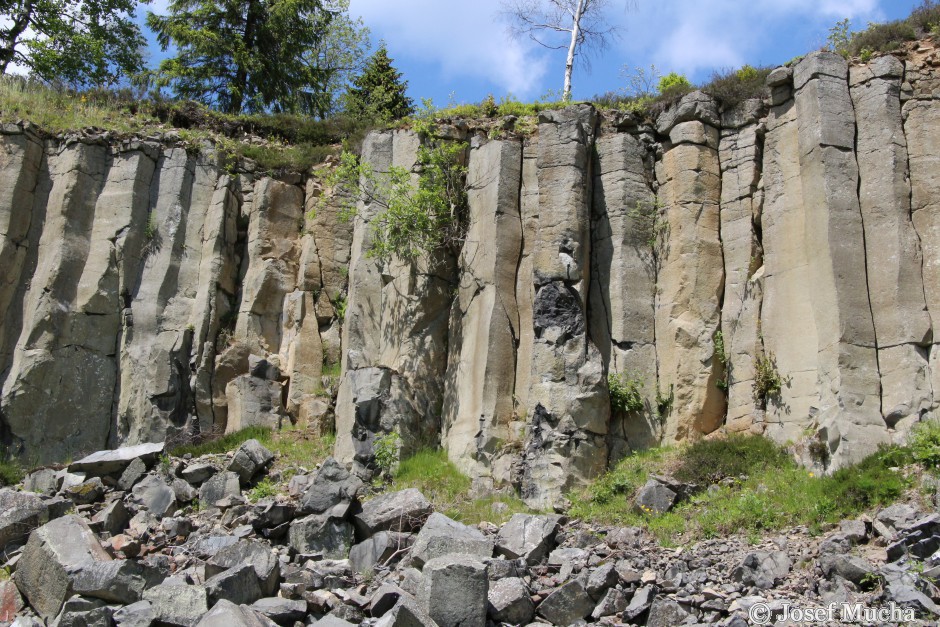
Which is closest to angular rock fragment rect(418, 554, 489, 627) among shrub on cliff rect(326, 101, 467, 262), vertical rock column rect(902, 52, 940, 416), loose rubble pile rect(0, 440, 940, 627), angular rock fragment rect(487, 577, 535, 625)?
loose rubble pile rect(0, 440, 940, 627)

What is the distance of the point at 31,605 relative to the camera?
1116 cm

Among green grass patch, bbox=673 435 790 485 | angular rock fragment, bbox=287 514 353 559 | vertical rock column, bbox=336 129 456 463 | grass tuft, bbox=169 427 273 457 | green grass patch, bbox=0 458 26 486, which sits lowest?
angular rock fragment, bbox=287 514 353 559

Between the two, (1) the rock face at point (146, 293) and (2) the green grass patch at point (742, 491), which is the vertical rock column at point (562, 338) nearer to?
(2) the green grass patch at point (742, 491)

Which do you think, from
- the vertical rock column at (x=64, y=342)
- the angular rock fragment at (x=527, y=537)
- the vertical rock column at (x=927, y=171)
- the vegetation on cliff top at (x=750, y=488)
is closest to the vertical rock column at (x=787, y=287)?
the vegetation on cliff top at (x=750, y=488)

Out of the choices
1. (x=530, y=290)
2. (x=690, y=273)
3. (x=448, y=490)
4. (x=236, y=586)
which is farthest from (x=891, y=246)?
(x=236, y=586)

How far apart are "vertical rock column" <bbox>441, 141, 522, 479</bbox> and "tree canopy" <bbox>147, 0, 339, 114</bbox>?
36.8ft

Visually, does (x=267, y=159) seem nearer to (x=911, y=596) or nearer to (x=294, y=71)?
(x=294, y=71)

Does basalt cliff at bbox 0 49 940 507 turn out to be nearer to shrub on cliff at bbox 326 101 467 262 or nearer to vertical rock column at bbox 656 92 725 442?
vertical rock column at bbox 656 92 725 442

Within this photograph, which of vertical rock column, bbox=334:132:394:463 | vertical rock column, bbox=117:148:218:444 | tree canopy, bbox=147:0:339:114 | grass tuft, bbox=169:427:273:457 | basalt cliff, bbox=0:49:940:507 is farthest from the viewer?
tree canopy, bbox=147:0:339:114

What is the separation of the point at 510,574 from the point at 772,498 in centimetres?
369

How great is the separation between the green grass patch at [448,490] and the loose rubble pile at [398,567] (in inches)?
25.1

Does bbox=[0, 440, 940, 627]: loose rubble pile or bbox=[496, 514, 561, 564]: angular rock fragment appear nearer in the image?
bbox=[0, 440, 940, 627]: loose rubble pile

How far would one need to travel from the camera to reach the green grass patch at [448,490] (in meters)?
13.5

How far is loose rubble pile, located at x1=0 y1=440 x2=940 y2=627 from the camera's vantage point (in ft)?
32.2
